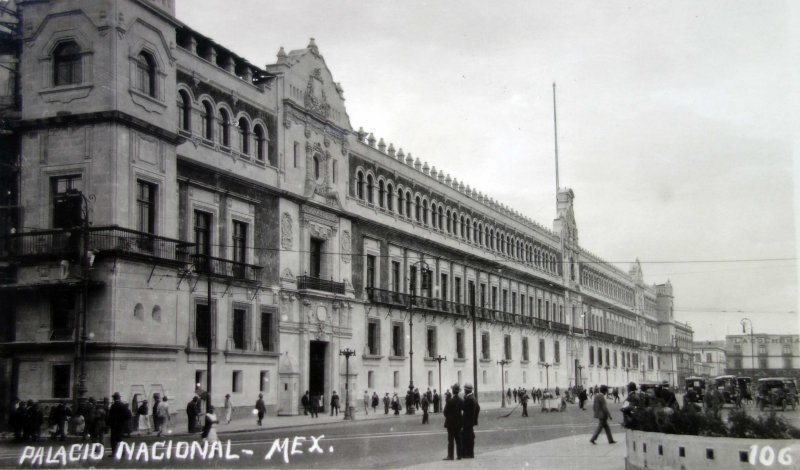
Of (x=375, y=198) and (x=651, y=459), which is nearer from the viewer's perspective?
(x=651, y=459)

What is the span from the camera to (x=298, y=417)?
38.8 metres

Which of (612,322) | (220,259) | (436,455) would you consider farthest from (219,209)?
(612,322)

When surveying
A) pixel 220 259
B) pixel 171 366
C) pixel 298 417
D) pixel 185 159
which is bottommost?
pixel 298 417

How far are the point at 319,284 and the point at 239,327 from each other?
6587 millimetres

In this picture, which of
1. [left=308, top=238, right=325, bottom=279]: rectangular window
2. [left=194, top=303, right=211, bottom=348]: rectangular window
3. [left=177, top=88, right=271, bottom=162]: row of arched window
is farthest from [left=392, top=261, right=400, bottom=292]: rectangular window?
[left=194, top=303, right=211, bottom=348]: rectangular window

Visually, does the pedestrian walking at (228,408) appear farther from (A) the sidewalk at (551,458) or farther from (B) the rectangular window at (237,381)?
(A) the sidewalk at (551,458)

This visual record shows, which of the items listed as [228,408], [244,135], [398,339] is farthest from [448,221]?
[228,408]

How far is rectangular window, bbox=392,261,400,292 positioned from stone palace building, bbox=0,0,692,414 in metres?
0.17

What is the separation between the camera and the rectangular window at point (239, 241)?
37344 millimetres

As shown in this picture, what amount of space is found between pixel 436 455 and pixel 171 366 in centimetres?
1379

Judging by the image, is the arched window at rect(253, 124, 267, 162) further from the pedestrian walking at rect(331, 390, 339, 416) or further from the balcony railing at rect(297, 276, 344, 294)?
the pedestrian walking at rect(331, 390, 339, 416)

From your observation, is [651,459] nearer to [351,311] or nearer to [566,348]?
[351,311]

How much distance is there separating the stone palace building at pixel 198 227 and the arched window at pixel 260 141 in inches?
8.9

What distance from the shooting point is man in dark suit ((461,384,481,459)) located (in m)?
17.6
